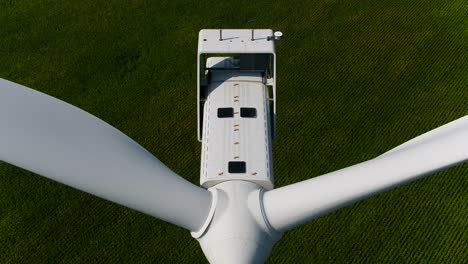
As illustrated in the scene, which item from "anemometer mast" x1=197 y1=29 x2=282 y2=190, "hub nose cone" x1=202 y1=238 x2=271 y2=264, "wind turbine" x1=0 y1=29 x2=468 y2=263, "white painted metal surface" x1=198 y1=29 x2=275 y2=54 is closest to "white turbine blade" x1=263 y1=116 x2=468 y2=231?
"wind turbine" x1=0 y1=29 x2=468 y2=263

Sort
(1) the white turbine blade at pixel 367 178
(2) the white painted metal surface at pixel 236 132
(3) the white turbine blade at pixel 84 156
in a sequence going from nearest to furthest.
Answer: (3) the white turbine blade at pixel 84 156, (1) the white turbine blade at pixel 367 178, (2) the white painted metal surface at pixel 236 132

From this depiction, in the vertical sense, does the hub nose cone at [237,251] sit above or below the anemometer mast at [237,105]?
below

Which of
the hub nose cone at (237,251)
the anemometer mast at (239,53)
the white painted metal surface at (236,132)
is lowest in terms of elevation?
the hub nose cone at (237,251)

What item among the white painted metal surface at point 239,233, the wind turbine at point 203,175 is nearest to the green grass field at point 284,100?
the wind turbine at point 203,175

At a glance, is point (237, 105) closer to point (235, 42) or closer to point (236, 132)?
point (236, 132)

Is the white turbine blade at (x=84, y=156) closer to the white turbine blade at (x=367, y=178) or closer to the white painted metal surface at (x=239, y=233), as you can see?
the white painted metal surface at (x=239, y=233)

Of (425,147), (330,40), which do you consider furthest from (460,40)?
(425,147)
